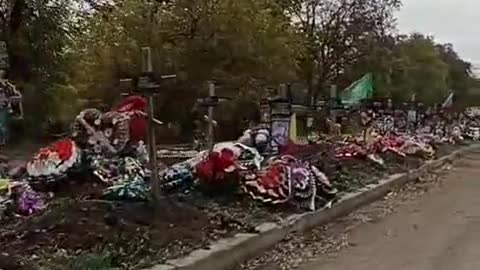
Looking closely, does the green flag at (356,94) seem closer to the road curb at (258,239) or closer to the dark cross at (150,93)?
the road curb at (258,239)

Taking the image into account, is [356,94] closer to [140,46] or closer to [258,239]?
[140,46]

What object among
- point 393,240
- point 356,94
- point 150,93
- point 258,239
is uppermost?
point 150,93

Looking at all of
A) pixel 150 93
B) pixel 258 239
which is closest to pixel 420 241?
pixel 258 239

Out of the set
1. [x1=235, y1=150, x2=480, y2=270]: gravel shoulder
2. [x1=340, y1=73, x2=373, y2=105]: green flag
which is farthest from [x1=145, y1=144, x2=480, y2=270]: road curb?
[x1=340, y1=73, x2=373, y2=105]: green flag

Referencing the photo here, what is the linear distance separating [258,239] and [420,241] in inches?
86.2

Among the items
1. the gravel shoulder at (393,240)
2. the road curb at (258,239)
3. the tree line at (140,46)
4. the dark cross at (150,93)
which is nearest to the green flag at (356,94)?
the tree line at (140,46)

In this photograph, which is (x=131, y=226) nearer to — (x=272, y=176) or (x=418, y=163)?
(x=272, y=176)

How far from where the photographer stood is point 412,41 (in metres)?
63.6

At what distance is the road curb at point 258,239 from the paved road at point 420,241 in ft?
1.78

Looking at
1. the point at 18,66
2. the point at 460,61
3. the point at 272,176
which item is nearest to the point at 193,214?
the point at 272,176

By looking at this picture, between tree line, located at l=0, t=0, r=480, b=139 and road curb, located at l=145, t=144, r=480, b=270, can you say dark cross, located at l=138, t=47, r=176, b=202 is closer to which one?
road curb, located at l=145, t=144, r=480, b=270

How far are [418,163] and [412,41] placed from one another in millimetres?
41411

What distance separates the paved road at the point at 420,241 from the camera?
8.73 meters

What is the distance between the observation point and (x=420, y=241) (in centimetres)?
1034
